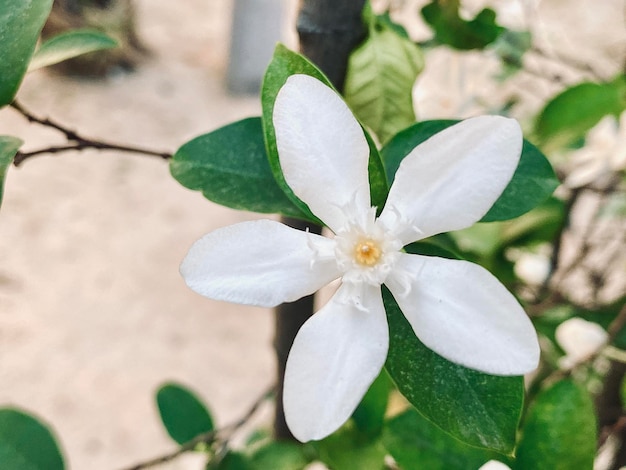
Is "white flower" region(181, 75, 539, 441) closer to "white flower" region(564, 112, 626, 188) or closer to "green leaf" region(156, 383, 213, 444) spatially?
"green leaf" region(156, 383, 213, 444)

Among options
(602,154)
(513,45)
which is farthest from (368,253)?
(513,45)

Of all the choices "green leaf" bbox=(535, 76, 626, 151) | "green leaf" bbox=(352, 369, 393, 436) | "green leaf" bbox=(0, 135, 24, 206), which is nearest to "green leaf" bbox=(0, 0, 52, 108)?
"green leaf" bbox=(0, 135, 24, 206)

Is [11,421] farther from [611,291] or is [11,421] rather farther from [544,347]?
[611,291]

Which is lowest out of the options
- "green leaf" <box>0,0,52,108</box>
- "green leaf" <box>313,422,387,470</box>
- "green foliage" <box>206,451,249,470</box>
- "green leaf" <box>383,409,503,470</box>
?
"green foliage" <box>206,451,249,470</box>

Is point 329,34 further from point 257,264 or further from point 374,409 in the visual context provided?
point 374,409

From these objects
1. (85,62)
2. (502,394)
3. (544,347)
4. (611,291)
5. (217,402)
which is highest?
(502,394)

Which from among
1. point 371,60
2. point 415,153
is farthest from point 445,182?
point 371,60
